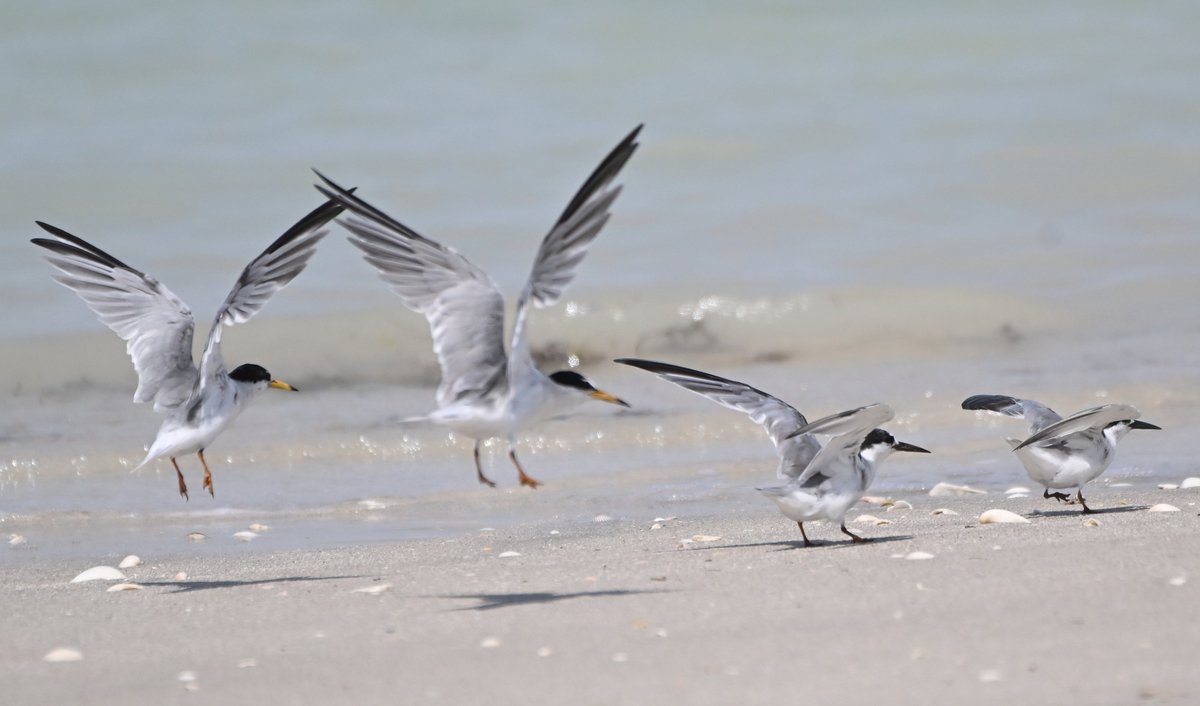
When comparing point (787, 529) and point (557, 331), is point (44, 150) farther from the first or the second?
point (787, 529)

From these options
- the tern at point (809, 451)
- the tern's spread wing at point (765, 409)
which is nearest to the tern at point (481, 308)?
the tern at point (809, 451)

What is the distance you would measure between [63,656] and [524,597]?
1.36 m

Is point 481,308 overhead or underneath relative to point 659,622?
overhead

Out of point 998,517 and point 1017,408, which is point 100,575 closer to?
point 998,517

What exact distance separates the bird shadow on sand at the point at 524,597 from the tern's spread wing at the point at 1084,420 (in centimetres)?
203

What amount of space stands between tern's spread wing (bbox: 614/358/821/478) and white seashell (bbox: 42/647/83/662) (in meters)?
2.31

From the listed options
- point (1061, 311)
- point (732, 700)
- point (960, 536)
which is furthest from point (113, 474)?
point (1061, 311)

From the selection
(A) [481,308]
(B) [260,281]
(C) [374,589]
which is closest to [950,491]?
(A) [481,308]

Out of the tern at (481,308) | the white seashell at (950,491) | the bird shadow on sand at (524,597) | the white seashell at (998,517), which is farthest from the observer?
the white seashell at (950,491)

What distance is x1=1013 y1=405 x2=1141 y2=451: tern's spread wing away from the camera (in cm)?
Result: 603

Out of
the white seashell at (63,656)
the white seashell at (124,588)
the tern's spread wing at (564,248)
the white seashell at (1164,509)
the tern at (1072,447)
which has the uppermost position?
the tern's spread wing at (564,248)

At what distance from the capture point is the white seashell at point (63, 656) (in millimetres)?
4250

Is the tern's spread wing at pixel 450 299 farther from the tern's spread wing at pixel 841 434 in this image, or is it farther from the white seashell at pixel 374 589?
the tern's spread wing at pixel 841 434

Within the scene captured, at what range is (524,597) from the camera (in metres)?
4.86
